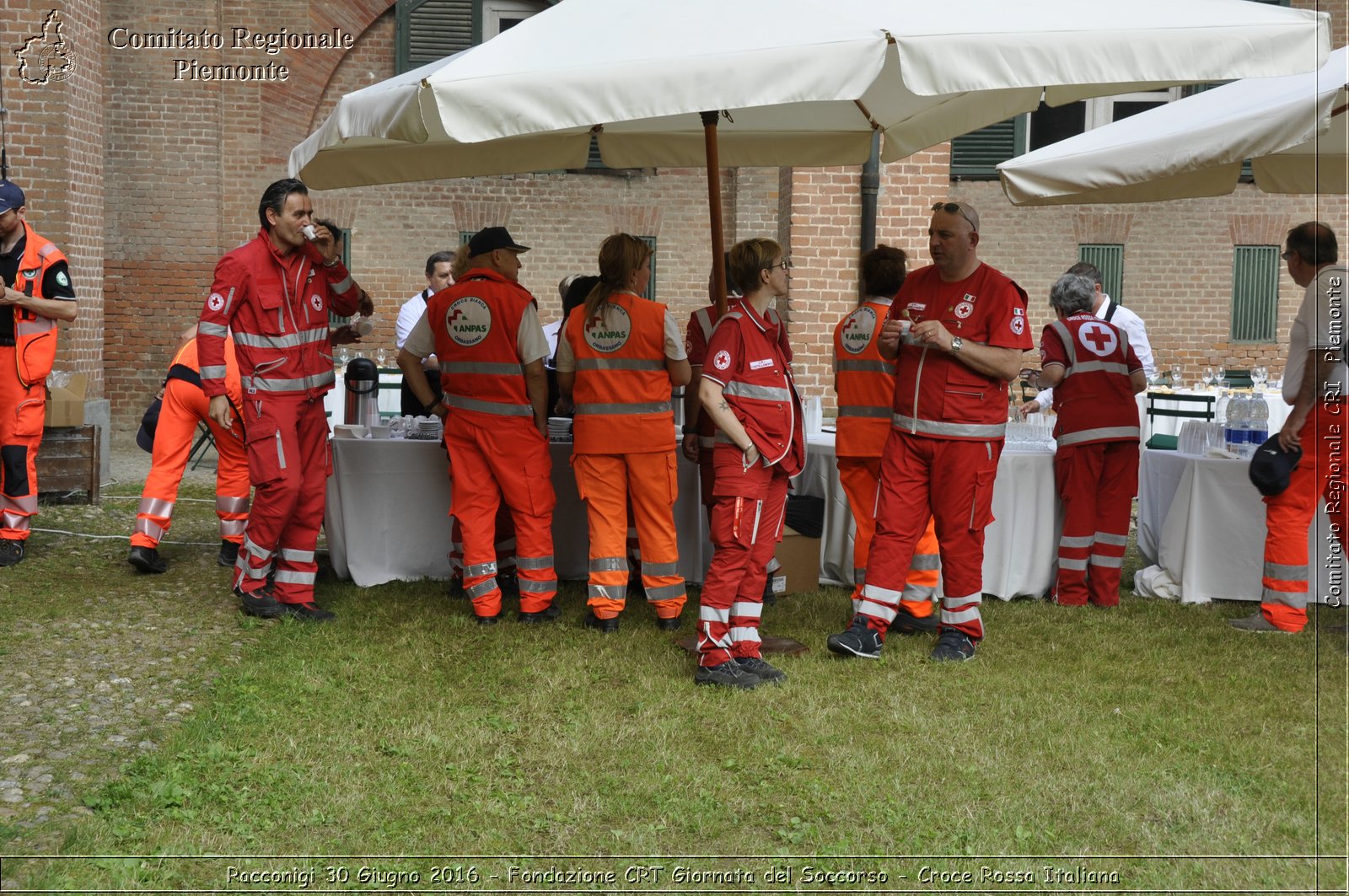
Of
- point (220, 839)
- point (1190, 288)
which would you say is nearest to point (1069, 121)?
point (1190, 288)

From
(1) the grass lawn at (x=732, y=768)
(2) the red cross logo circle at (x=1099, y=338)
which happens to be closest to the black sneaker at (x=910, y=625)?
(1) the grass lawn at (x=732, y=768)

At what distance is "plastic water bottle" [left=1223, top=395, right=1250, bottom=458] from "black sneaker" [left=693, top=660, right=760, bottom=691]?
3.50 metres

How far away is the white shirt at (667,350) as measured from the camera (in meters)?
6.07

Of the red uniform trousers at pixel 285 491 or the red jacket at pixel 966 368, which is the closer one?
the red jacket at pixel 966 368

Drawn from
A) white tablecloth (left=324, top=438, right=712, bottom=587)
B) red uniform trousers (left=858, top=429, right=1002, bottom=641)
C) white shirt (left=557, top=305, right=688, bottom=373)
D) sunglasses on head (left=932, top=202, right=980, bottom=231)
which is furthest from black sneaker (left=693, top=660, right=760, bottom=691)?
sunglasses on head (left=932, top=202, right=980, bottom=231)

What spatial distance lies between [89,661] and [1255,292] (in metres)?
15.4

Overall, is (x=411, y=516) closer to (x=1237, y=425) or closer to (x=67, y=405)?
(x=67, y=405)

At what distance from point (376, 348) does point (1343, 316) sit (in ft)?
40.7

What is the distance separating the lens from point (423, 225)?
1609cm

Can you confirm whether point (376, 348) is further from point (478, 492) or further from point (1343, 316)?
point (1343, 316)

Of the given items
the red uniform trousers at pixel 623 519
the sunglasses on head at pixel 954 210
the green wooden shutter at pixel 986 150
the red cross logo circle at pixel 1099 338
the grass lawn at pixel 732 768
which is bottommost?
the grass lawn at pixel 732 768

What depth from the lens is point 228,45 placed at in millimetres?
14875

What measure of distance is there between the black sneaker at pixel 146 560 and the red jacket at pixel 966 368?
449 cm

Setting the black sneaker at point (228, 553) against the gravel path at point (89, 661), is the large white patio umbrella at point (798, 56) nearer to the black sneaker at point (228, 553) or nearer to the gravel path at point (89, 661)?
the gravel path at point (89, 661)
